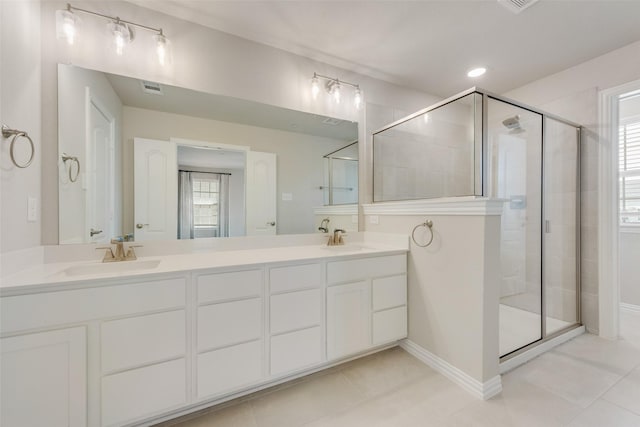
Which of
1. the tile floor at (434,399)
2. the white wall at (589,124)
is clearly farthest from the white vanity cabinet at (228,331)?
the white wall at (589,124)

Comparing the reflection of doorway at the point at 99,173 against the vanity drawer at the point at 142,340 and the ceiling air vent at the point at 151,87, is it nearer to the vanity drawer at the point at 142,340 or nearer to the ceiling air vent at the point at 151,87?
the ceiling air vent at the point at 151,87

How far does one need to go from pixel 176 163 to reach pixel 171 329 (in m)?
1.09

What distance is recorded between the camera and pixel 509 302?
2486 mm

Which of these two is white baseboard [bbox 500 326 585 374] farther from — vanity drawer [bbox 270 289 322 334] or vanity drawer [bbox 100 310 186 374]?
vanity drawer [bbox 100 310 186 374]

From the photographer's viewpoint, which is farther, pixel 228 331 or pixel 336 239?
pixel 336 239

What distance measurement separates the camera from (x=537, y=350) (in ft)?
6.78

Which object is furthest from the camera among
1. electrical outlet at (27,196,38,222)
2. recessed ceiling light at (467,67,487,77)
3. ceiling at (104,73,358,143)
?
recessed ceiling light at (467,67,487,77)

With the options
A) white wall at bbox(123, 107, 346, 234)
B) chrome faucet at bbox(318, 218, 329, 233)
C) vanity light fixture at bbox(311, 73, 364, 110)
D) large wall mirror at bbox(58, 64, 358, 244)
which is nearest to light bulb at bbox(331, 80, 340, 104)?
vanity light fixture at bbox(311, 73, 364, 110)

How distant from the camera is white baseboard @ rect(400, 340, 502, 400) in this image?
1603 mm

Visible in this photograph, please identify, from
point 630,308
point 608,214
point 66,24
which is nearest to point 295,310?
point 66,24

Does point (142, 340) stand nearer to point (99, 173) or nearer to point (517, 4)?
point (99, 173)

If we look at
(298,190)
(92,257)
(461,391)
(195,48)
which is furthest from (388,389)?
(195,48)

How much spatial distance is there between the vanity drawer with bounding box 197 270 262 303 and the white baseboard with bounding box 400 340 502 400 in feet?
4.48

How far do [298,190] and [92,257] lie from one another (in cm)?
144
